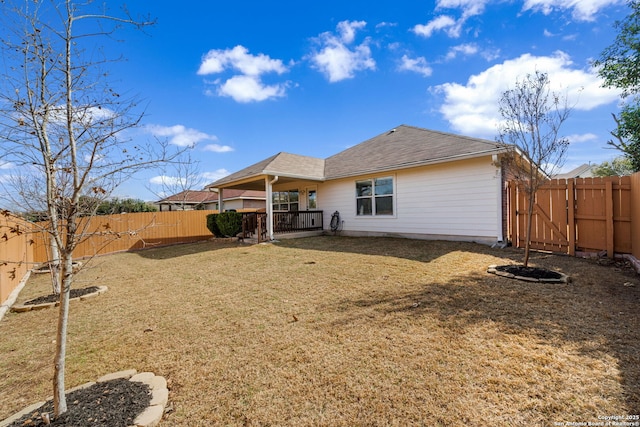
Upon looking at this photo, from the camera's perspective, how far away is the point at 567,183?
657cm

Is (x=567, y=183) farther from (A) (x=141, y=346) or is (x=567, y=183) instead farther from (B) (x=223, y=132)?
(B) (x=223, y=132)

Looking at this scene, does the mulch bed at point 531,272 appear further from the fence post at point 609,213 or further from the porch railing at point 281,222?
the porch railing at point 281,222

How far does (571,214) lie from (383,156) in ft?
21.4

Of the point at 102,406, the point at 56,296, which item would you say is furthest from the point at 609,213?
the point at 56,296

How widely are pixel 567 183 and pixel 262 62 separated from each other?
11.2 metres

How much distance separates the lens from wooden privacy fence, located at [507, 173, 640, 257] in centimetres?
576

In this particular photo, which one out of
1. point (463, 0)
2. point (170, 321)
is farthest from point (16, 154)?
point (463, 0)

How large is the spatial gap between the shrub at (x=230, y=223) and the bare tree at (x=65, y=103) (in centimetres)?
989

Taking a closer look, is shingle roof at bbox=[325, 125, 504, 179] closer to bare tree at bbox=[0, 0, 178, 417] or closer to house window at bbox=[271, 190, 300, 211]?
house window at bbox=[271, 190, 300, 211]

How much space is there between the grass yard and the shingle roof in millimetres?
4281

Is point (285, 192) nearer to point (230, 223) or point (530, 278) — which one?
point (230, 223)

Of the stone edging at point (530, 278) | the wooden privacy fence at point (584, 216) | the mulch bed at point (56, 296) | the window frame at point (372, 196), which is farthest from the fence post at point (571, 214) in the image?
the mulch bed at point (56, 296)

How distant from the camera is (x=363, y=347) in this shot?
276 cm

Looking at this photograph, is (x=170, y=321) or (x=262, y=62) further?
(x=262, y=62)
